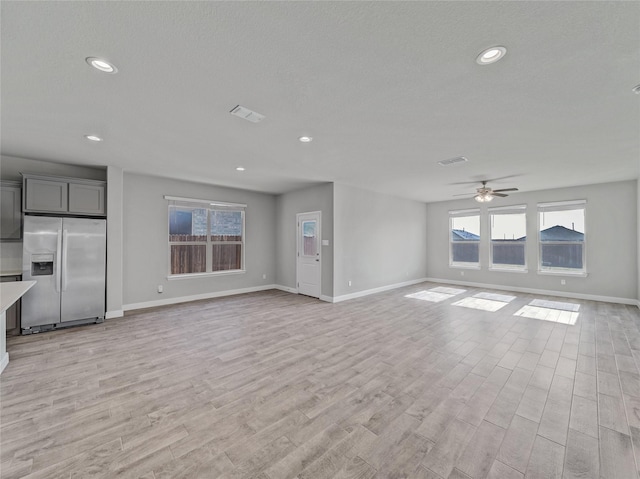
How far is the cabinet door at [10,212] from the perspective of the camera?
4078 mm

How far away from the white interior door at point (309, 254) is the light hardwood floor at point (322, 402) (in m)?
2.25

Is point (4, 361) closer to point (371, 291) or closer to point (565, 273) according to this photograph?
point (371, 291)

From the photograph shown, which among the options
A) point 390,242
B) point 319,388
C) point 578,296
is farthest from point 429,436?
point 578,296

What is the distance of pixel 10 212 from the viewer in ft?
13.5

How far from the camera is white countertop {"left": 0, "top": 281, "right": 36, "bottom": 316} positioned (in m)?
2.20

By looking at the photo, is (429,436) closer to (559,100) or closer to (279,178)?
(559,100)

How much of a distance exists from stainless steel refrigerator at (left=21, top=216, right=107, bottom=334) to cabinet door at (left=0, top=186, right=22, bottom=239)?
0.47 m

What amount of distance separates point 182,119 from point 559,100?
12.3 feet

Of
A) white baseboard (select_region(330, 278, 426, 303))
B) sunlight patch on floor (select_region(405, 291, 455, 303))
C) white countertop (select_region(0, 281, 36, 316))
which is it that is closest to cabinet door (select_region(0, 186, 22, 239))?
white countertop (select_region(0, 281, 36, 316))

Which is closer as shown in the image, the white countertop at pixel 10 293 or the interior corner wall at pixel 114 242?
the white countertop at pixel 10 293

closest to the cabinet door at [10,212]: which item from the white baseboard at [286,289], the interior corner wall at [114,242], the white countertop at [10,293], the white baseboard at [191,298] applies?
the interior corner wall at [114,242]

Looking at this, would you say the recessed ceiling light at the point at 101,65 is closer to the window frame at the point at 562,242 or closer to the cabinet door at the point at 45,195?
the cabinet door at the point at 45,195

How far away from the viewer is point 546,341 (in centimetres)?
367

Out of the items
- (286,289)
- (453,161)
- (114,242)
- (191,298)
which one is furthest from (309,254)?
(114,242)
